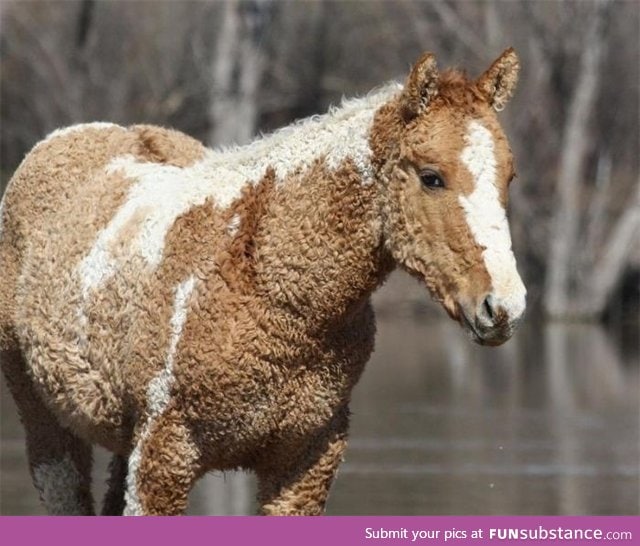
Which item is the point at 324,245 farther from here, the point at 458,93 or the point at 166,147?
the point at 166,147

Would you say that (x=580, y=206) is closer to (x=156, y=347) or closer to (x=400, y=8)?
(x=400, y=8)

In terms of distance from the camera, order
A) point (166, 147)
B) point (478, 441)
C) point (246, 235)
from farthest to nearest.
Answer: point (478, 441), point (166, 147), point (246, 235)

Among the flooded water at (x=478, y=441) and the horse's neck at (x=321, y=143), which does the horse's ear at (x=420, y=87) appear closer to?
the horse's neck at (x=321, y=143)

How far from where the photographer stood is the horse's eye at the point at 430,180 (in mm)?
5387

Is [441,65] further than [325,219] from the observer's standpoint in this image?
Yes

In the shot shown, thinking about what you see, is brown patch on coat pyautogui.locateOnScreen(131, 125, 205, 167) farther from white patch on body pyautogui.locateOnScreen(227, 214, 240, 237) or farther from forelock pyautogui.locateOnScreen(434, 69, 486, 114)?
forelock pyautogui.locateOnScreen(434, 69, 486, 114)

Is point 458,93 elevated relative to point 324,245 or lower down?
elevated

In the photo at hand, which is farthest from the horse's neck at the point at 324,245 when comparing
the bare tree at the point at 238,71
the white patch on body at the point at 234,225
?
the bare tree at the point at 238,71

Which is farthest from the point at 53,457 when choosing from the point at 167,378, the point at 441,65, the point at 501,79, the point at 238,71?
the point at 238,71

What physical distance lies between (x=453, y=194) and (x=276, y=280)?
0.77 metres

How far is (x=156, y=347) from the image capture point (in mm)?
5930

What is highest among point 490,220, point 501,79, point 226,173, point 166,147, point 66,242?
point 166,147

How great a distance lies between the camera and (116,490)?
284 inches

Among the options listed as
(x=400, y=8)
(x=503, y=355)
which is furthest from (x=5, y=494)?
(x=400, y=8)
